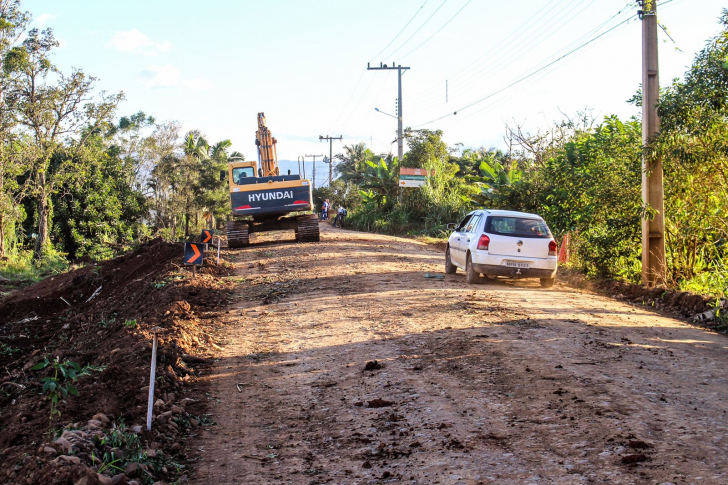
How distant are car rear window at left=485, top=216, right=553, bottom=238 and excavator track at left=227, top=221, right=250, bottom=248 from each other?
1162cm

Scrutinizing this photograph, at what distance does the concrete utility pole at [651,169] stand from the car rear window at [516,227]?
2.07 meters

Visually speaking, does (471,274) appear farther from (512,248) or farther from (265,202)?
(265,202)

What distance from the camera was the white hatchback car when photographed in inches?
543

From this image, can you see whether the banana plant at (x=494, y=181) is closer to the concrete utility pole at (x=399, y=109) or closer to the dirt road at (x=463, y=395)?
the concrete utility pole at (x=399, y=109)

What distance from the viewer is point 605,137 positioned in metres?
15.3

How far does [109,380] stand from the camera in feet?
22.3

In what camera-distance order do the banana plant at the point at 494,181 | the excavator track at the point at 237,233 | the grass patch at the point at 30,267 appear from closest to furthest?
the excavator track at the point at 237,233, the grass patch at the point at 30,267, the banana plant at the point at 494,181

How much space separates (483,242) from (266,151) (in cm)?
1559

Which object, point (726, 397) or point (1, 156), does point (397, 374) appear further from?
point (1, 156)

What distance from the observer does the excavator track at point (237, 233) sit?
23.3m

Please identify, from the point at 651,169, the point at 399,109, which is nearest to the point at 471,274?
the point at 651,169

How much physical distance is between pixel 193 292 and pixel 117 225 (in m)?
25.3

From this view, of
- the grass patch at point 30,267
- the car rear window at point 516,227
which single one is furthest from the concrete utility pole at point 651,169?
the grass patch at point 30,267

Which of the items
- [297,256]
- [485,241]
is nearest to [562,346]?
[485,241]
